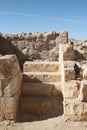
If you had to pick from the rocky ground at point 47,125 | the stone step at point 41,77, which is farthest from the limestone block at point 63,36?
the rocky ground at point 47,125

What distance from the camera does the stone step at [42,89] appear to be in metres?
6.38

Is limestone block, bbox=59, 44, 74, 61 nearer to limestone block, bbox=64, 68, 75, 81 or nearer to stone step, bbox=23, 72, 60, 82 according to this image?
stone step, bbox=23, 72, 60, 82

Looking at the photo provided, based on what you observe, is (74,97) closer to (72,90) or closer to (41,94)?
(72,90)

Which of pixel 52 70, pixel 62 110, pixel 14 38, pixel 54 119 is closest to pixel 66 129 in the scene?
pixel 54 119

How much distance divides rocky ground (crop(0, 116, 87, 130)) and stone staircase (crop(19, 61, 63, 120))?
1.59 feet

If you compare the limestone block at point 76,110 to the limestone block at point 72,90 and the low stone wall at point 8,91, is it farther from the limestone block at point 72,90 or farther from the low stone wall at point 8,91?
Answer: the low stone wall at point 8,91

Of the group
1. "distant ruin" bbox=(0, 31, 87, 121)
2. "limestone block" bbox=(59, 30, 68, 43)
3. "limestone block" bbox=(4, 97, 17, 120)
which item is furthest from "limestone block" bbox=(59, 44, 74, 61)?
"limestone block" bbox=(59, 30, 68, 43)

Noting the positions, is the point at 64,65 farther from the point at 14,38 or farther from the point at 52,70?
the point at 14,38

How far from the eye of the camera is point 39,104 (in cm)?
611

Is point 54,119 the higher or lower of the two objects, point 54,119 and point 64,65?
the lower

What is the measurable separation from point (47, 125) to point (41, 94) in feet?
4.23

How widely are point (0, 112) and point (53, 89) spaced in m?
1.72

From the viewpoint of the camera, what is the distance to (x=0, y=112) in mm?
5410

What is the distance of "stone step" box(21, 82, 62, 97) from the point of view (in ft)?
20.9
